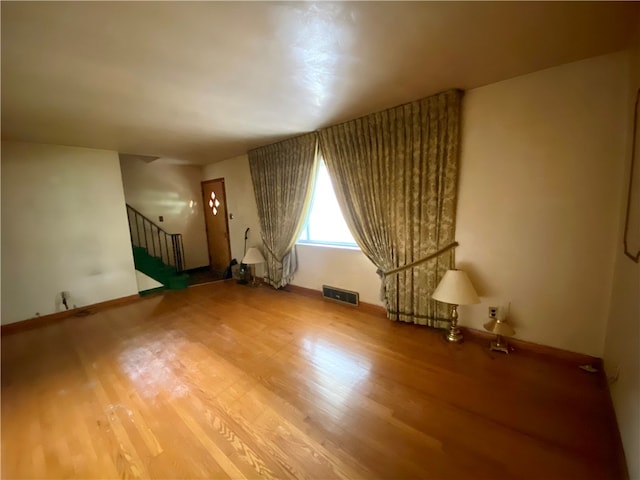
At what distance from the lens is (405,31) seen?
1.40 m

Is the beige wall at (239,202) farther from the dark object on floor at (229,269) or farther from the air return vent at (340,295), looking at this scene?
the air return vent at (340,295)

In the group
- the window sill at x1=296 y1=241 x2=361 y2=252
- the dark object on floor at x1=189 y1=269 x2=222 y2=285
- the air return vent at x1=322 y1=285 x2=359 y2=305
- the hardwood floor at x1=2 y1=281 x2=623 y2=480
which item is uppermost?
the window sill at x1=296 y1=241 x2=361 y2=252

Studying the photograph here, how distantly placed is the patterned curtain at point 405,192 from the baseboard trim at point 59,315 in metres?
3.83

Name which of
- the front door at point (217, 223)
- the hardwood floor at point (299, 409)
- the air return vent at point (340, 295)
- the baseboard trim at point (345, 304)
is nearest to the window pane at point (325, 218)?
the air return vent at point (340, 295)

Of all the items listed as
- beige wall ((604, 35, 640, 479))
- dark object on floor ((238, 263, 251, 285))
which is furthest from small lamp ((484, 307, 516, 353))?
dark object on floor ((238, 263, 251, 285))

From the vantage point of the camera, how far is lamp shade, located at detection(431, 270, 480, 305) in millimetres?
2197

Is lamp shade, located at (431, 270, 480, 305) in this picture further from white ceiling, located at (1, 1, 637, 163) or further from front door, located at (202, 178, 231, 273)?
front door, located at (202, 178, 231, 273)

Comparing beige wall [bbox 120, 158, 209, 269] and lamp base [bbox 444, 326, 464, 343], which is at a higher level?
beige wall [bbox 120, 158, 209, 269]

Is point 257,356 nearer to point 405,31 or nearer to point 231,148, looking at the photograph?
point 405,31

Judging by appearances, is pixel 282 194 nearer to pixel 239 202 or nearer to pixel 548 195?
pixel 239 202

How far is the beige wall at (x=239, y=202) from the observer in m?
4.57

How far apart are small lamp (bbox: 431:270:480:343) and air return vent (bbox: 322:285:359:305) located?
113 cm

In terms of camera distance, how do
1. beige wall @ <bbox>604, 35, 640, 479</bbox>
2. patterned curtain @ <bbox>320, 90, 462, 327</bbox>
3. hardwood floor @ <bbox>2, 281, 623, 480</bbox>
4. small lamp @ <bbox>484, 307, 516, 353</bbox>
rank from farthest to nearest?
patterned curtain @ <bbox>320, 90, 462, 327</bbox>
small lamp @ <bbox>484, 307, 516, 353</bbox>
hardwood floor @ <bbox>2, 281, 623, 480</bbox>
beige wall @ <bbox>604, 35, 640, 479</bbox>

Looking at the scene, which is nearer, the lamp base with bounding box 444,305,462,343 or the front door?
the lamp base with bounding box 444,305,462,343
